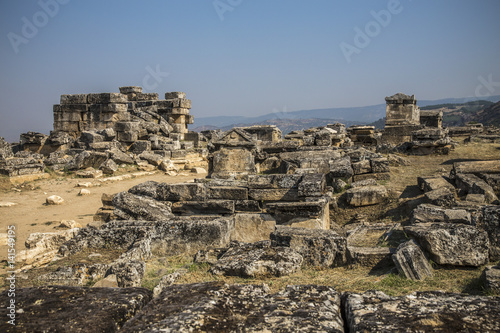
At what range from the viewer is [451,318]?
2.26m

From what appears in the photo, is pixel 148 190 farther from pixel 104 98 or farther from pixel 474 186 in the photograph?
pixel 104 98

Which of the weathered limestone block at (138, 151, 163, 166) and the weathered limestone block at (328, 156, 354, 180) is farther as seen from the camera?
the weathered limestone block at (138, 151, 163, 166)

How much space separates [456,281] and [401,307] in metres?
1.70

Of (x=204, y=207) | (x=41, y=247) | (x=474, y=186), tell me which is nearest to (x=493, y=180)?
(x=474, y=186)

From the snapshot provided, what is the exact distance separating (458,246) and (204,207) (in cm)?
377

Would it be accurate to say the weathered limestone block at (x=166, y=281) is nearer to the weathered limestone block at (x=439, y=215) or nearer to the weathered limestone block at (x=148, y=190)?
the weathered limestone block at (x=148, y=190)

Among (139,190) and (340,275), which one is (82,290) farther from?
(139,190)

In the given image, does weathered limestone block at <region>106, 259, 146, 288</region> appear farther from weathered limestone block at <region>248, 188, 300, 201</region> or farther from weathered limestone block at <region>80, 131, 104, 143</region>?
weathered limestone block at <region>80, 131, 104, 143</region>

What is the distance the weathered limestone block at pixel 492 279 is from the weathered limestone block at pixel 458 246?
72 cm

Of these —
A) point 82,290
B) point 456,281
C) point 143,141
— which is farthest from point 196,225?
point 143,141

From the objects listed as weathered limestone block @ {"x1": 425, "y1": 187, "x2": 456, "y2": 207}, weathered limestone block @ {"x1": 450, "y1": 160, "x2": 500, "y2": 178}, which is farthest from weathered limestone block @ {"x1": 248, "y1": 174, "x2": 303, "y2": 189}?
weathered limestone block @ {"x1": 450, "y1": 160, "x2": 500, "y2": 178}

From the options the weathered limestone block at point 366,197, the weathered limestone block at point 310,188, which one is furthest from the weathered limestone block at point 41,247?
the weathered limestone block at point 366,197

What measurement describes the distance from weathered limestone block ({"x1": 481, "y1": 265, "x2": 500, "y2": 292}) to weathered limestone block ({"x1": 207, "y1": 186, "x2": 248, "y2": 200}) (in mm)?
3813

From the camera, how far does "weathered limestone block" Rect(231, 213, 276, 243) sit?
6.22 metres
